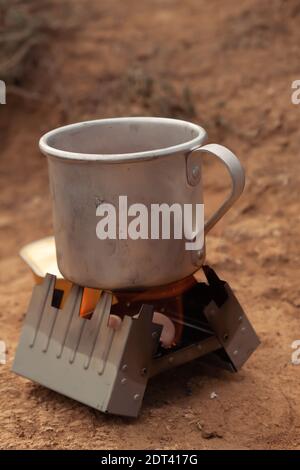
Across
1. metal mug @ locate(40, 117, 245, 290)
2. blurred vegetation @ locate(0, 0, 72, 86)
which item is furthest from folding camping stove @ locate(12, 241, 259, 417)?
blurred vegetation @ locate(0, 0, 72, 86)

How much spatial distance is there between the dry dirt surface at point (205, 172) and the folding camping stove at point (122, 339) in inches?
4.2

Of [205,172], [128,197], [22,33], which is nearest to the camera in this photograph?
[128,197]

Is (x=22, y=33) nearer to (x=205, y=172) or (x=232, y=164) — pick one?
(x=205, y=172)

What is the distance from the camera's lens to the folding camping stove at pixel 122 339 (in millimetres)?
2295

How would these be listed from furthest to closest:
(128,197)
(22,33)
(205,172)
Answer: (22,33) → (205,172) → (128,197)

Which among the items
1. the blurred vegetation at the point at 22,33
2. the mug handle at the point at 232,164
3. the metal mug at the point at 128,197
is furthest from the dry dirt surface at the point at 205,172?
the mug handle at the point at 232,164

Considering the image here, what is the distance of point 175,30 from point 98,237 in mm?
3182

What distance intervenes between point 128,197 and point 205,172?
1.92 metres

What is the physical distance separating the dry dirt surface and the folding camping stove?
0.11 m

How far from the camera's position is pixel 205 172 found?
4.11m

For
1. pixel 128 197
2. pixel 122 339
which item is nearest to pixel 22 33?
pixel 128 197

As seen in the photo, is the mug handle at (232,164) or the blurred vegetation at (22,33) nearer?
the mug handle at (232,164)

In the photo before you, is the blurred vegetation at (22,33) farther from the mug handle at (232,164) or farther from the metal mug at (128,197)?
the mug handle at (232,164)

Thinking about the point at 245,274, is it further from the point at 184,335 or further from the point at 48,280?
the point at 48,280
